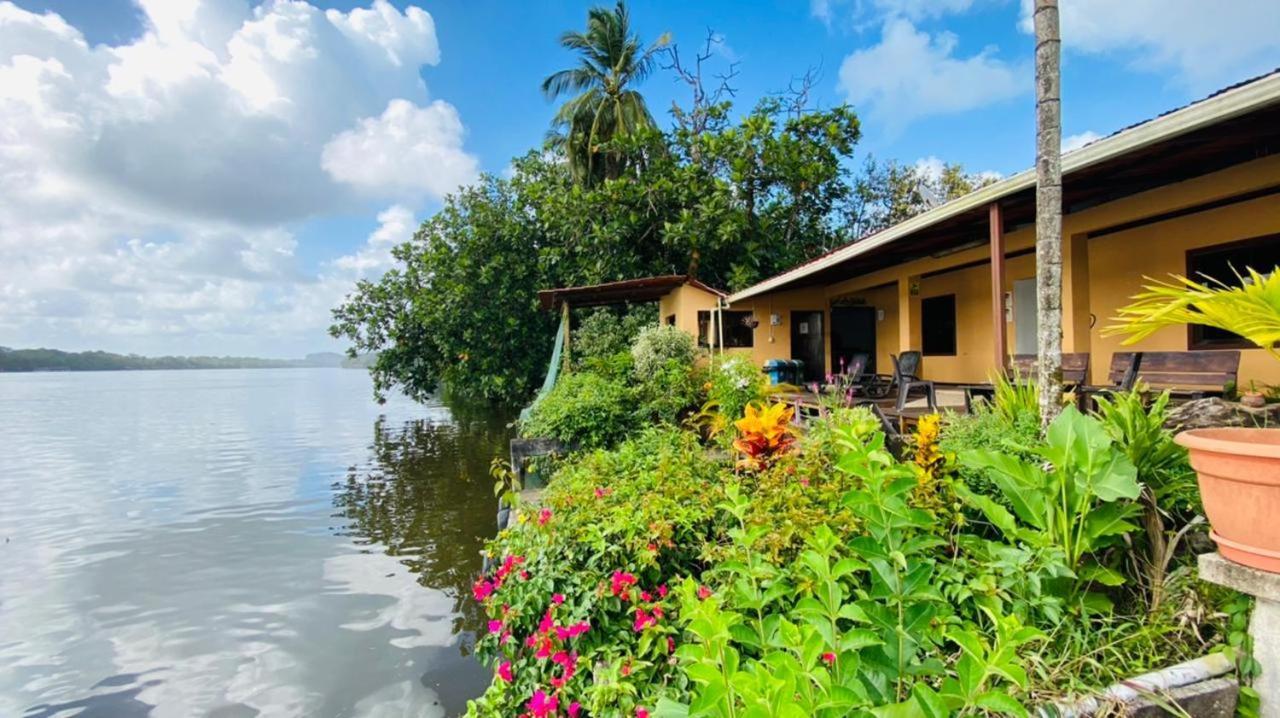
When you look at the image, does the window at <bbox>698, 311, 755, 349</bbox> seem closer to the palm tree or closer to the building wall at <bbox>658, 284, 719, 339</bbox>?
the building wall at <bbox>658, 284, 719, 339</bbox>

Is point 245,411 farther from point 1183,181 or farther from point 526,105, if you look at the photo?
point 1183,181

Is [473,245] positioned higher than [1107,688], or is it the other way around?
[473,245]

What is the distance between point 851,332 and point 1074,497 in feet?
37.0

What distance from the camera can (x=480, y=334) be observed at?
18984 millimetres

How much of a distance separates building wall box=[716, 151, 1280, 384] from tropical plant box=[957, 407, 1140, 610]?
10.4 ft

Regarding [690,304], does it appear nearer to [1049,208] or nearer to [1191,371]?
[1191,371]

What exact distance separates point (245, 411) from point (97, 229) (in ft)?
45.6

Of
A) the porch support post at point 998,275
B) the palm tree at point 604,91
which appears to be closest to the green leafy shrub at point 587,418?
the porch support post at point 998,275

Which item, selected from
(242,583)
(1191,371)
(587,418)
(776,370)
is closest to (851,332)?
(776,370)

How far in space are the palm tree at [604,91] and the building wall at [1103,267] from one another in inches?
409

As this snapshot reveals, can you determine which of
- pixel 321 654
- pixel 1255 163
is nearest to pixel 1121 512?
pixel 1255 163

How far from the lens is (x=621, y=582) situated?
111 inches

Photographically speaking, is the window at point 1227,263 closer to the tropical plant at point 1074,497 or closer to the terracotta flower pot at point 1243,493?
the tropical plant at point 1074,497

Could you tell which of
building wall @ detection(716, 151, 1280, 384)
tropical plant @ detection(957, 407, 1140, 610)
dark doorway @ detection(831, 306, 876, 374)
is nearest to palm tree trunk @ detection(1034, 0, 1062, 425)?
tropical plant @ detection(957, 407, 1140, 610)
